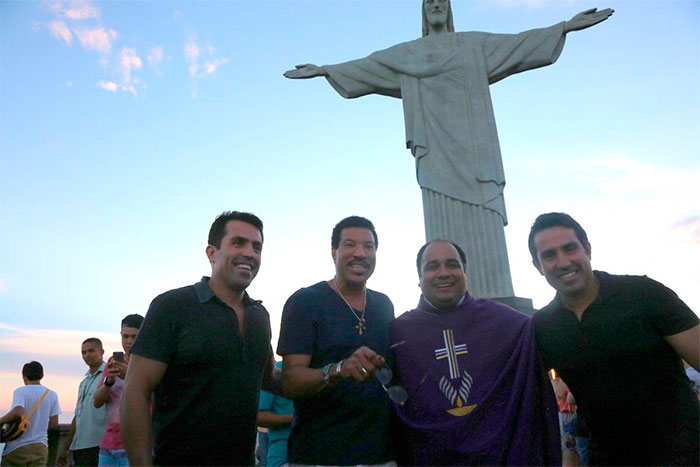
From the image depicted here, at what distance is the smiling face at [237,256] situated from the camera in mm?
2607

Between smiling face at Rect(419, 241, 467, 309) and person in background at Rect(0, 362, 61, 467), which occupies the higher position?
smiling face at Rect(419, 241, 467, 309)

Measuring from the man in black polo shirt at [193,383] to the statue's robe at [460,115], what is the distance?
3.67 m

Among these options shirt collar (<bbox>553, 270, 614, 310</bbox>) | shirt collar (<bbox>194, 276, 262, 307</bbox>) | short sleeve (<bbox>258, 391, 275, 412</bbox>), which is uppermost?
shirt collar (<bbox>194, 276, 262, 307</bbox>)

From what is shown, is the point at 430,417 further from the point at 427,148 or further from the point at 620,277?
the point at 427,148

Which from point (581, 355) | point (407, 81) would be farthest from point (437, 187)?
point (581, 355)

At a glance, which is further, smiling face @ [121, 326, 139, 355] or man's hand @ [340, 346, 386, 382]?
smiling face @ [121, 326, 139, 355]

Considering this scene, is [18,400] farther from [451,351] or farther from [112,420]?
[451,351]

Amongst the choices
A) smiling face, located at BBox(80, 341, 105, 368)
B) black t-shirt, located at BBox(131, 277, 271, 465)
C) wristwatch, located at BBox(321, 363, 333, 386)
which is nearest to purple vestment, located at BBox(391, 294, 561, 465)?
wristwatch, located at BBox(321, 363, 333, 386)

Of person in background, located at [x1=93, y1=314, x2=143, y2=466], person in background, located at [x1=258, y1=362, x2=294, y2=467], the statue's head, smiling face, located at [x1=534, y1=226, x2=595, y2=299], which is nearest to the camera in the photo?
smiling face, located at [x1=534, y1=226, x2=595, y2=299]

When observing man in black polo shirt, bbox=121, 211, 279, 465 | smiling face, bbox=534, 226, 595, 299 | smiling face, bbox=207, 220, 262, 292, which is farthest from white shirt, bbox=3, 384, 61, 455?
smiling face, bbox=534, 226, 595, 299

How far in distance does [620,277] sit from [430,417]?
1170mm

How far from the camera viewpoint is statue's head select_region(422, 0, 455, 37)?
6961 mm

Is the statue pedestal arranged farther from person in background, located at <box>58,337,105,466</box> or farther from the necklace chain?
person in background, located at <box>58,337,105,466</box>

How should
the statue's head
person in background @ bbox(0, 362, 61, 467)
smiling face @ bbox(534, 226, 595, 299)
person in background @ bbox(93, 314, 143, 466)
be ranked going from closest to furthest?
smiling face @ bbox(534, 226, 595, 299) → person in background @ bbox(93, 314, 143, 466) → person in background @ bbox(0, 362, 61, 467) → the statue's head
